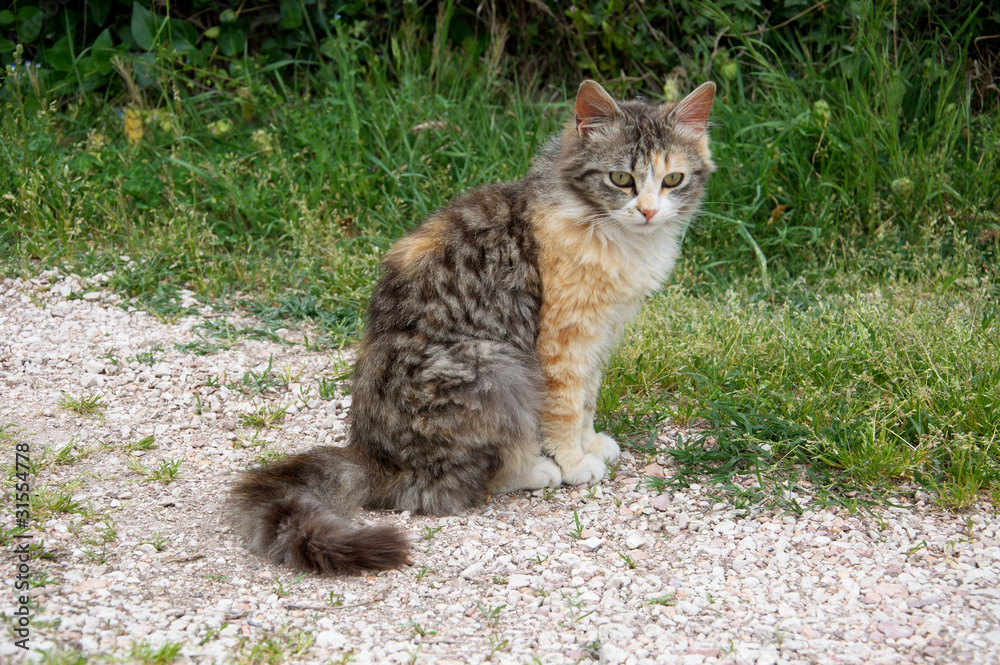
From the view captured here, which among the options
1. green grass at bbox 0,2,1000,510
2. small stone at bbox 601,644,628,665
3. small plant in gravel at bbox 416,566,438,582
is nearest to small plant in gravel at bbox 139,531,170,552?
small plant in gravel at bbox 416,566,438,582

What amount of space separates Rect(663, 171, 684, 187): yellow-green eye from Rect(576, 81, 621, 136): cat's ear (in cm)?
32

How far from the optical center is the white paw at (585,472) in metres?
3.55

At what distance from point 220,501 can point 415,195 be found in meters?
2.67

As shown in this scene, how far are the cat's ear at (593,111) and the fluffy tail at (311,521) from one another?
1.64m

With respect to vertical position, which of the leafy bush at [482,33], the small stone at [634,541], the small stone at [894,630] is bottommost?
the small stone at [634,541]

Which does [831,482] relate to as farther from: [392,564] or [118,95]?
[118,95]

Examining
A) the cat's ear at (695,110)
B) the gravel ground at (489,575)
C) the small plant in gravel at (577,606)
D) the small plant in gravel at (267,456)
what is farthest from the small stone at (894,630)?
the small plant in gravel at (267,456)

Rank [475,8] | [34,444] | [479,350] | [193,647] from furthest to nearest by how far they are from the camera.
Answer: [475,8] < [34,444] < [479,350] < [193,647]

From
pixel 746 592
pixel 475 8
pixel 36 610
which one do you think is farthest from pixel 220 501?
pixel 475 8

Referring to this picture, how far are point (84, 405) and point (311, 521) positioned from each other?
5.17 ft

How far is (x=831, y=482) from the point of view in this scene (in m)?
3.33

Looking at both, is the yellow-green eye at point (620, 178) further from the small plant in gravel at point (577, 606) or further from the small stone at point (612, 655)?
the small stone at point (612, 655)

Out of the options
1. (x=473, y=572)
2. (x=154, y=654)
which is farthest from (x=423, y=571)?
(x=154, y=654)

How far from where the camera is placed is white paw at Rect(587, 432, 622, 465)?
3684 mm
